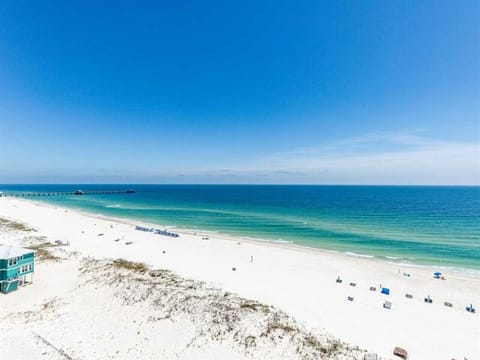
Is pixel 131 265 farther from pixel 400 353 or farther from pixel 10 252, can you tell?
pixel 400 353

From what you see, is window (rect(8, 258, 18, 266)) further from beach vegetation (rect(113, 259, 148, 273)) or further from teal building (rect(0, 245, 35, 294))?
beach vegetation (rect(113, 259, 148, 273))

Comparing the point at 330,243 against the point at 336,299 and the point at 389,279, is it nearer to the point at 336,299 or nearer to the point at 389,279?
the point at 389,279

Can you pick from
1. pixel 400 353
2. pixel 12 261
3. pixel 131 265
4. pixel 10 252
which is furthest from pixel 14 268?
pixel 400 353

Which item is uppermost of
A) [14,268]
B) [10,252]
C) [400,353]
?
[10,252]

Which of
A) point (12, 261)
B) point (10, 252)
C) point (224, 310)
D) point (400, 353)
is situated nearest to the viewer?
point (400, 353)

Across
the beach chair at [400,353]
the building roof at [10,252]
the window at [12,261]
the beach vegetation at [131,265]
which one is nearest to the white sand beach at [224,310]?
the beach chair at [400,353]
